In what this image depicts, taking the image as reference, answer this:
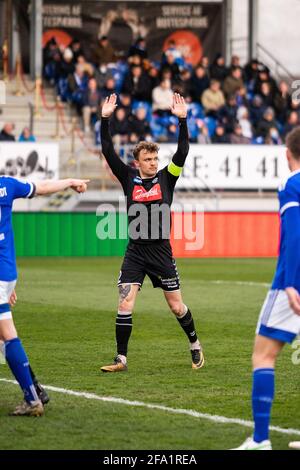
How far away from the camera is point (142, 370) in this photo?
10047 mm

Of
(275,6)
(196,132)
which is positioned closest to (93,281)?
(196,132)

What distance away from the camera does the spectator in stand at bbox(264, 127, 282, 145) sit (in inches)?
1133

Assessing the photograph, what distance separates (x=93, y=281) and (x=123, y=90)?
Result: 397 inches

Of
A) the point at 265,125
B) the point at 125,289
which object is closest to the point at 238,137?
the point at 265,125

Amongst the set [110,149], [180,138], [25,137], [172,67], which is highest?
[172,67]

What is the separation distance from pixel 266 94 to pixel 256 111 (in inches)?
40.5

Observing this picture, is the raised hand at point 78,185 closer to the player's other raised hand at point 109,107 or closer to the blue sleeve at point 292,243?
the blue sleeve at point 292,243

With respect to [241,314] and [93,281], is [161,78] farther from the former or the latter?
[241,314]

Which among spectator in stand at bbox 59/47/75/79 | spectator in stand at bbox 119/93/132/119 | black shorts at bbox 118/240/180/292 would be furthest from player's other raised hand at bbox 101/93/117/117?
spectator in stand at bbox 59/47/75/79

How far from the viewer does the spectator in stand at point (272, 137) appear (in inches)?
1133

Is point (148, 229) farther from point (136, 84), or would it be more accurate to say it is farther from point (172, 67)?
point (172, 67)

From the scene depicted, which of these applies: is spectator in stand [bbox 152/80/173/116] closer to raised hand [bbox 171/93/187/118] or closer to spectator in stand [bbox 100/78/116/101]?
spectator in stand [bbox 100/78/116/101]

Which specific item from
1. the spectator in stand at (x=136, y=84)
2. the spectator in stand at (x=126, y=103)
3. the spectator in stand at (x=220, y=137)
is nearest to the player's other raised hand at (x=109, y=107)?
the spectator in stand at (x=126, y=103)

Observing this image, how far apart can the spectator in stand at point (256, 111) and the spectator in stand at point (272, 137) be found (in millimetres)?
735
